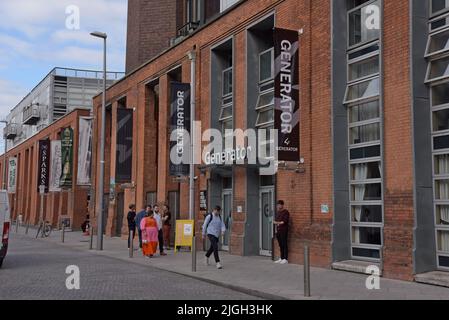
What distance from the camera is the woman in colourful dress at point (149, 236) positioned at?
59.2 feet

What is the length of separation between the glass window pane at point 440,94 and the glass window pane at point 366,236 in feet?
11.0

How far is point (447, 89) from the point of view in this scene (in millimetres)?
11703

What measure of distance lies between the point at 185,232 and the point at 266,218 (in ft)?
8.97

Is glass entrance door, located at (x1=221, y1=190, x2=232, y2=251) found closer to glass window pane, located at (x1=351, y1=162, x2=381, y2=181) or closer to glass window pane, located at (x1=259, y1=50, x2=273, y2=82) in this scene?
glass window pane, located at (x1=259, y1=50, x2=273, y2=82)

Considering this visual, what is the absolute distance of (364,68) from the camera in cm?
1388

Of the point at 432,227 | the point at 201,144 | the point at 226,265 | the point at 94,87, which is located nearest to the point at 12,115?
the point at 94,87

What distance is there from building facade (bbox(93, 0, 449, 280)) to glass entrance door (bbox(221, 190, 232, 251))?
2.5 inches

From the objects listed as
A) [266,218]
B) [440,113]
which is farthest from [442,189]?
[266,218]

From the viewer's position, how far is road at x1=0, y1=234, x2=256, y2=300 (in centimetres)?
1006

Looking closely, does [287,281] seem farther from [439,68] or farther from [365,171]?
[439,68]

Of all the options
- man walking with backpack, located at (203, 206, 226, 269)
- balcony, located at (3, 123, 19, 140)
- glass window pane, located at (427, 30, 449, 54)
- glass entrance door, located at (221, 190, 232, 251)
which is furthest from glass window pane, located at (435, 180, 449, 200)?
balcony, located at (3, 123, 19, 140)

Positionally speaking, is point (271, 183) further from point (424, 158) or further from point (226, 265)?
point (424, 158)

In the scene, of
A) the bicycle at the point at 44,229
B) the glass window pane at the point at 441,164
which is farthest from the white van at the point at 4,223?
the bicycle at the point at 44,229

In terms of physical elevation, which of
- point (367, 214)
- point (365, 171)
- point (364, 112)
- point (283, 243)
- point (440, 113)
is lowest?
point (283, 243)
